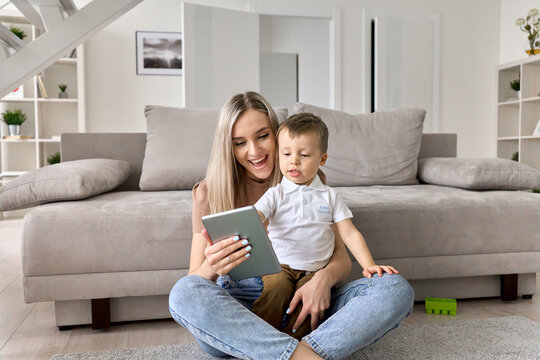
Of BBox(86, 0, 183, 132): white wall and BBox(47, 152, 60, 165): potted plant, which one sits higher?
BBox(86, 0, 183, 132): white wall

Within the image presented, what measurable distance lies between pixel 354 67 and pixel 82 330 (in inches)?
166

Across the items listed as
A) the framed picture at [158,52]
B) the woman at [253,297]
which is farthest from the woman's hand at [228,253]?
the framed picture at [158,52]

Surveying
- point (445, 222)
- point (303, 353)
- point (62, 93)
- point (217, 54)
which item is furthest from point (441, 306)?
point (62, 93)

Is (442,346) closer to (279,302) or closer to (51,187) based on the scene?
(279,302)

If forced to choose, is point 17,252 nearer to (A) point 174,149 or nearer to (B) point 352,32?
(A) point 174,149

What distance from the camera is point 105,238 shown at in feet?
5.08

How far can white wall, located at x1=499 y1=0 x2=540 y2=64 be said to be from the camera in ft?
16.3

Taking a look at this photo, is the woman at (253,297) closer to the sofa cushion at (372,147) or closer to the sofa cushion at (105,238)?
the sofa cushion at (105,238)

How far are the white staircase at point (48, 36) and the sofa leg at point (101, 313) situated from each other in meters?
1.24

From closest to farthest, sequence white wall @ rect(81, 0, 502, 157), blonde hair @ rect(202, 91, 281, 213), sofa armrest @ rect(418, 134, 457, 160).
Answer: blonde hair @ rect(202, 91, 281, 213) → sofa armrest @ rect(418, 134, 457, 160) → white wall @ rect(81, 0, 502, 157)

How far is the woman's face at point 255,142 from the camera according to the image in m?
1.36

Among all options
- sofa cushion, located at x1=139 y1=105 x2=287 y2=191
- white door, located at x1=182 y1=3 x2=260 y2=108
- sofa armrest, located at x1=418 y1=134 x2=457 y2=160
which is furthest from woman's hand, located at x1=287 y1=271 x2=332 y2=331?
white door, located at x1=182 y1=3 x2=260 y2=108

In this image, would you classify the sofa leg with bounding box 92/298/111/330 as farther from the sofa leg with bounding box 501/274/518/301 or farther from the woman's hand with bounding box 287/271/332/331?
the sofa leg with bounding box 501/274/518/301

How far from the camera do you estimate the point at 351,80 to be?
16.7 ft
